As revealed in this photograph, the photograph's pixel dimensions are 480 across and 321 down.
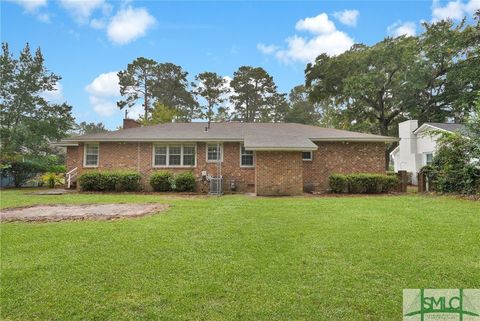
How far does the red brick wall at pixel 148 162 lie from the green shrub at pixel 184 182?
76 centimetres

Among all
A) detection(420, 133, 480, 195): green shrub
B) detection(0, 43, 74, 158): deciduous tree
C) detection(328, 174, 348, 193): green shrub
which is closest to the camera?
detection(420, 133, 480, 195): green shrub

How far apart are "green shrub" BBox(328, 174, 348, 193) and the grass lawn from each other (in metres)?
6.90

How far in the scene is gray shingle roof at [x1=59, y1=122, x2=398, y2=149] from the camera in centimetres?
1465

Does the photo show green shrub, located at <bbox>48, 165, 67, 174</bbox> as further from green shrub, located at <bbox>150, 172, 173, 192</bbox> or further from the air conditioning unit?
the air conditioning unit

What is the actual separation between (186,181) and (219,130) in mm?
4119

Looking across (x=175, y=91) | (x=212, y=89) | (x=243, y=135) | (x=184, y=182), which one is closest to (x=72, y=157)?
(x=184, y=182)

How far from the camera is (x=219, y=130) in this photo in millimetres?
18188

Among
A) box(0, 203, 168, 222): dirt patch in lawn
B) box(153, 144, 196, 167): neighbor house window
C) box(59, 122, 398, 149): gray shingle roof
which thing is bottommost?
box(0, 203, 168, 222): dirt patch in lawn

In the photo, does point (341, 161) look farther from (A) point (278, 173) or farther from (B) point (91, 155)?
(B) point (91, 155)

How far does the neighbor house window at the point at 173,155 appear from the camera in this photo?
16875mm

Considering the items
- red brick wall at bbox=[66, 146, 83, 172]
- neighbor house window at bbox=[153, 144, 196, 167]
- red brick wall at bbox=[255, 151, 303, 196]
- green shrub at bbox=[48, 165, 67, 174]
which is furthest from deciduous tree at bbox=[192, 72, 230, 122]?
red brick wall at bbox=[255, 151, 303, 196]

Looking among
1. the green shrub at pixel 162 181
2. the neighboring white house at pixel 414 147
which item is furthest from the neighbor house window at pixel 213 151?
the neighboring white house at pixel 414 147

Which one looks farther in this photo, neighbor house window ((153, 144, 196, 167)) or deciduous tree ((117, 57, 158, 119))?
deciduous tree ((117, 57, 158, 119))

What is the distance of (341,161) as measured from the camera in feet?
54.1
